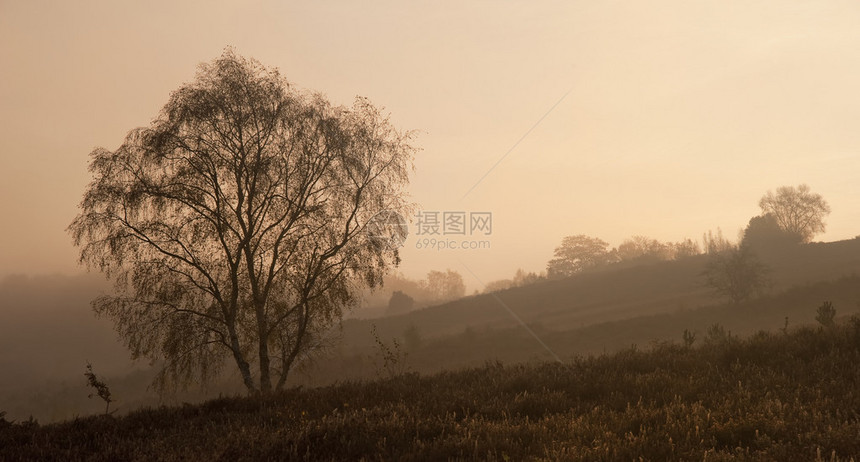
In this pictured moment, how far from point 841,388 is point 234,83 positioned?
19055mm

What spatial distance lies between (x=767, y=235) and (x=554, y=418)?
108 meters

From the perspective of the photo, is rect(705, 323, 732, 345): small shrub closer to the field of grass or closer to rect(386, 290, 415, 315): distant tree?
the field of grass

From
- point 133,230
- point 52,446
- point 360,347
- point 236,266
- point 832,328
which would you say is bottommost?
point 360,347

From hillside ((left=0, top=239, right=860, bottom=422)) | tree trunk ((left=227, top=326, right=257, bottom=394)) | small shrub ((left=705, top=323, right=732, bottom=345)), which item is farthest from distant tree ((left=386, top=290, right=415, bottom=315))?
tree trunk ((left=227, top=326, right=257, bottom=394))

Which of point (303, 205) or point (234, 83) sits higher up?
point (234, 83)

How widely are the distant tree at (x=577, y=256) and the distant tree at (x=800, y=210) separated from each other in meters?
47.1

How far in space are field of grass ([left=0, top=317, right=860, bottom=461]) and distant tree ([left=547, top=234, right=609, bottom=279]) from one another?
452ft

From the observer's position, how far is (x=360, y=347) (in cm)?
7631

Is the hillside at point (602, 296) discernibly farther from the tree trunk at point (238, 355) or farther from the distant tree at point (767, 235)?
the tree trunk at point (238, 355)

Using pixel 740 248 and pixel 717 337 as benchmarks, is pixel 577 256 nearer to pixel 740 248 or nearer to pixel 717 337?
pixel 740 248

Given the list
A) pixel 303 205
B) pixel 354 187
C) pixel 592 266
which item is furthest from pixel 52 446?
pixel 592 266

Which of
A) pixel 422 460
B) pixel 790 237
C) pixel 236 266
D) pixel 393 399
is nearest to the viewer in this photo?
pixel 422 460

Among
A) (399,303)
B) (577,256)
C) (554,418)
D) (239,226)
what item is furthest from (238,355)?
(577,256)

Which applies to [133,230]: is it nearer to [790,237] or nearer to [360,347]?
[360,347]
